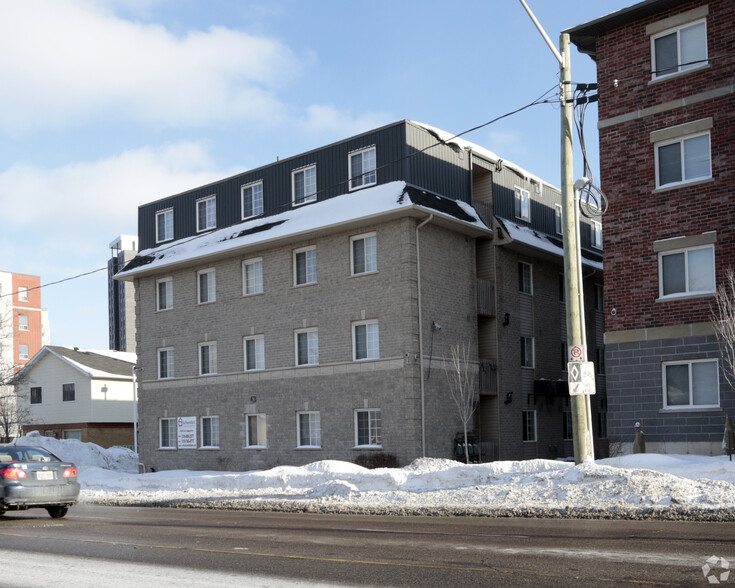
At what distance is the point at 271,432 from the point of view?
33156mm

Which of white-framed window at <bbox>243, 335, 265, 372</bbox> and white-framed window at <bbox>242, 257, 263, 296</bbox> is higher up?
white-framed window at <bbox>242, 257, 263, 296</bbox>

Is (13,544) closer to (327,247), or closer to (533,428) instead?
(327,247)

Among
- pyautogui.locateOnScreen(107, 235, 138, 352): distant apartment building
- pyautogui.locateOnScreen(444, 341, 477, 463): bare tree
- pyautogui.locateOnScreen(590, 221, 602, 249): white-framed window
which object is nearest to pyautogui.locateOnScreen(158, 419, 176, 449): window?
pyautogui.locateOnScreen(444, 341, 477, 463): bare tree

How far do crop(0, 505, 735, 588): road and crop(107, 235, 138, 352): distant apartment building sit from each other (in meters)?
132

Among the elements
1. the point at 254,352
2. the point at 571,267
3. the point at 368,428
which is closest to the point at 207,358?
the point at 254,352

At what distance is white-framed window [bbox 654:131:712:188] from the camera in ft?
78.5

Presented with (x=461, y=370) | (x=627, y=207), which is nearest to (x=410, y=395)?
(x=461, y=370)

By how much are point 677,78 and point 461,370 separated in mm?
12703

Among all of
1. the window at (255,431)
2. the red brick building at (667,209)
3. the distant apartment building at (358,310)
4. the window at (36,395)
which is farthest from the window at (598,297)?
the window at (36,395)

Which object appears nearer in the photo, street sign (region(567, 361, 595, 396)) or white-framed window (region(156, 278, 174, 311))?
street sign (region(567, 361, 595, 396))

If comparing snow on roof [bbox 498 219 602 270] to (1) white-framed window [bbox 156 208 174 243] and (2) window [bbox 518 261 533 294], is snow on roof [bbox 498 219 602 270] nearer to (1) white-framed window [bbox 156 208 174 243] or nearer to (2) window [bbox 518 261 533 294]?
(2) window [bbox 518 261 533 294]

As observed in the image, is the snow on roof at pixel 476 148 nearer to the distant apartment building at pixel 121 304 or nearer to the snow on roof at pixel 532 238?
the snow on roof at pixel 532 238

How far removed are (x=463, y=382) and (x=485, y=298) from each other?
386 centimetres

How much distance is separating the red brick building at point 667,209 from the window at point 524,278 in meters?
9.94
